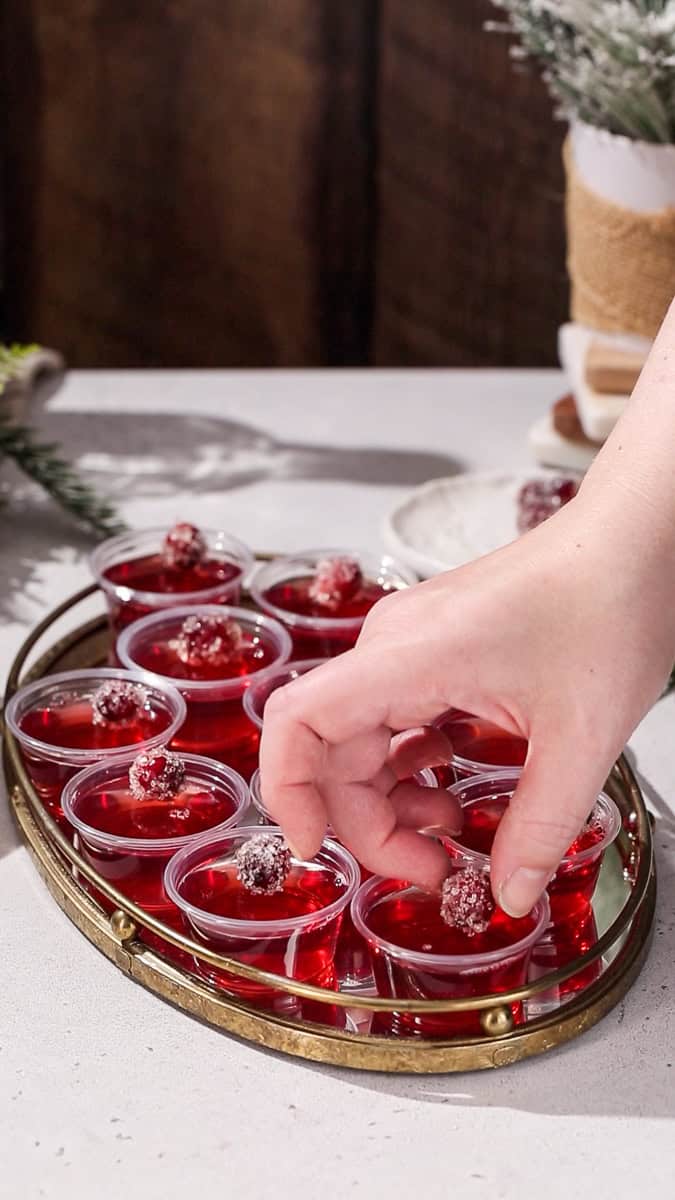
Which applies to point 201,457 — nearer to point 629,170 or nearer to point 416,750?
point 629,170

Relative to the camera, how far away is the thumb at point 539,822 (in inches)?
24.0

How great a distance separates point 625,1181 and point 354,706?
0.71 feet

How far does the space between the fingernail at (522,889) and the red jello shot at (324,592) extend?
32 centimetres

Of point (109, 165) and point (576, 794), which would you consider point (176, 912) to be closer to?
point (576, 794)

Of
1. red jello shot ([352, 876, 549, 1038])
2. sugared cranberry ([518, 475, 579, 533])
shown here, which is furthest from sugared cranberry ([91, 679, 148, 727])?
sugared cranberry ([518, 475, 579, 533])

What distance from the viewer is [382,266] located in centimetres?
240

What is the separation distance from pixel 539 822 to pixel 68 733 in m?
0.31

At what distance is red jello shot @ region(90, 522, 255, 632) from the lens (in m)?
0.98

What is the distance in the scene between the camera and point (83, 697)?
0.85 metres

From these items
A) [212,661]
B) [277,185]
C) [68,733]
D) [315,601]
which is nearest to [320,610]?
[315,601]

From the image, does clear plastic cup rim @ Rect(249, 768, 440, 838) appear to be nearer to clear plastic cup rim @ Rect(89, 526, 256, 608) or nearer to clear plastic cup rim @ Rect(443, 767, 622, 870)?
clear plastic cup rim @ Rect(443, 767, 622, 870)

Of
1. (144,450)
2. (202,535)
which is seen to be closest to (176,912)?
(202,535)

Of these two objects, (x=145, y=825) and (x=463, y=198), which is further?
(x=463, y=198)

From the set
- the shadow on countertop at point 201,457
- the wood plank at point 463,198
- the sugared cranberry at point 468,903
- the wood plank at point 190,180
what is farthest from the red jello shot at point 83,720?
the wood plank at point 190,180
